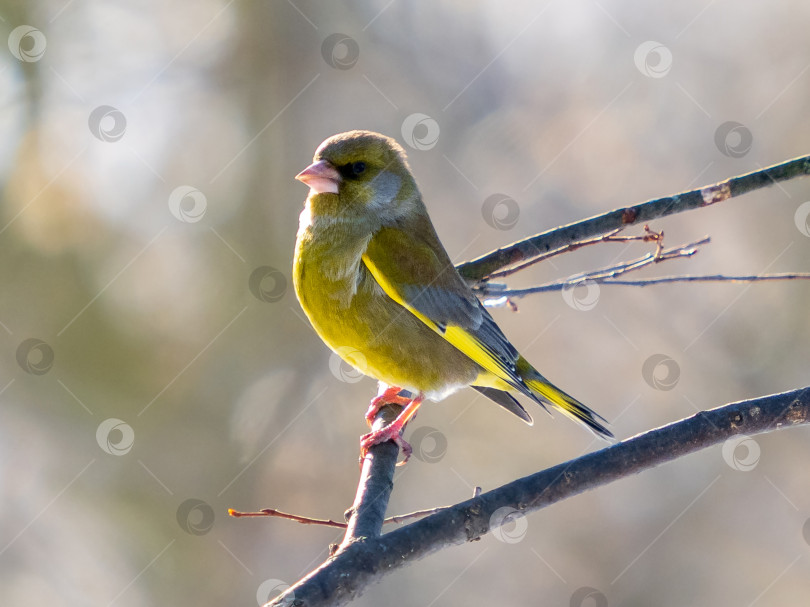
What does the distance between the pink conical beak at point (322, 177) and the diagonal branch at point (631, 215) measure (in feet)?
2.86

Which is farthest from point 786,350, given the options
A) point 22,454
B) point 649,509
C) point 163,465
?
point 22,454

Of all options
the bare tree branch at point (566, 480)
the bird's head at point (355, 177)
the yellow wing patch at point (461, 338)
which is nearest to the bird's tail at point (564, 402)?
the yellow wing patch at point (461, 338)

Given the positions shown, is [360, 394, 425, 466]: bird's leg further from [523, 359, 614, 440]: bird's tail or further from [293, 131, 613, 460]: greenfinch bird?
[523, 359, 614, 440]: bird's tail

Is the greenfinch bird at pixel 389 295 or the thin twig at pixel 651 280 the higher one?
the greenfinch bird at pixel 389 295

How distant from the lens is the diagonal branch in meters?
2.97

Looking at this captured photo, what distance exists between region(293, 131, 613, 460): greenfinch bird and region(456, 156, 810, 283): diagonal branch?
Result: 213 millimetres

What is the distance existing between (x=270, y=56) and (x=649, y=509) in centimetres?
523

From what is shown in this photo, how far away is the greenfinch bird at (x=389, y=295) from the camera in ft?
11.4

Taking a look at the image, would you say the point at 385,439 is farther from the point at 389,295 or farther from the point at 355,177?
the point at 355,177

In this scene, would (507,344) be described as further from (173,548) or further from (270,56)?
(270,56)

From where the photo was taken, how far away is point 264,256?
714 centimetres

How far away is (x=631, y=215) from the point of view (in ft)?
11.2

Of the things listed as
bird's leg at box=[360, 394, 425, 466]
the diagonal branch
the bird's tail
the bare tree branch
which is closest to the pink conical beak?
the diagonal branch

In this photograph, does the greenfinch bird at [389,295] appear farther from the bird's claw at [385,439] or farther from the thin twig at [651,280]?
the thin twig at [651,280]
